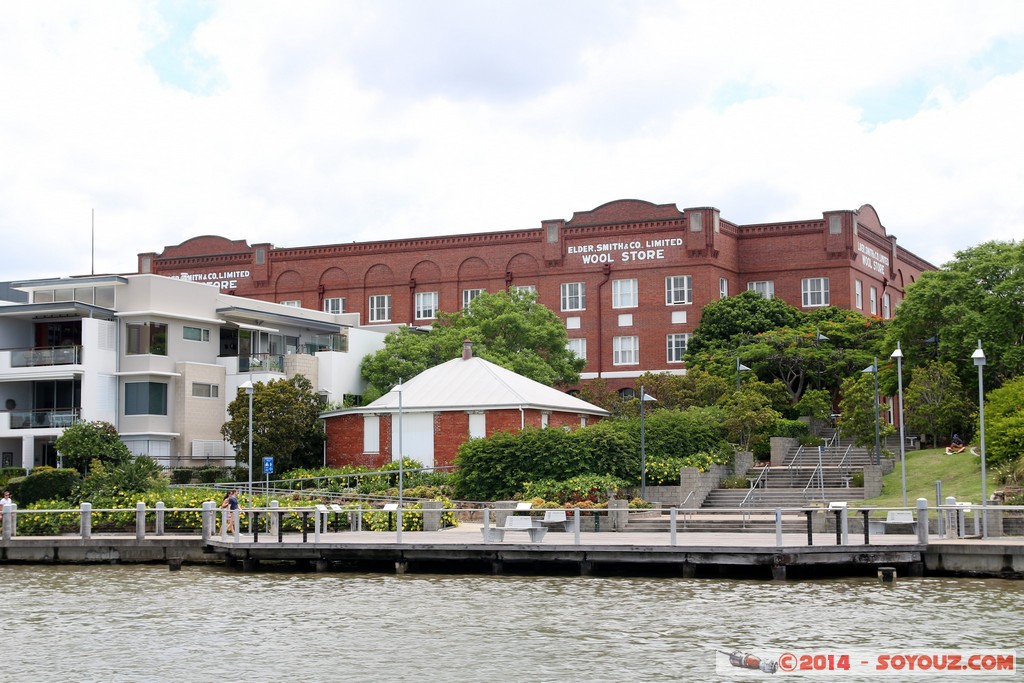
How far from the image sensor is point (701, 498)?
4694 cm

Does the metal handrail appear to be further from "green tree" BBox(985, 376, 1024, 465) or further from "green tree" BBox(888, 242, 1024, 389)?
"green tree" BBox(888, 242, 1024, 389)

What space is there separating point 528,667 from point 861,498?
91.0 ft

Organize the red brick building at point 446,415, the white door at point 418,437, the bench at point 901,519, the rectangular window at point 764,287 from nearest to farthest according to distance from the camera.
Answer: the bench at point 901,519 → the red brick building at point 446,415 → the white door at point 418,437 → the rectangular window at point 764,287

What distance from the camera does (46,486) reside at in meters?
48.5

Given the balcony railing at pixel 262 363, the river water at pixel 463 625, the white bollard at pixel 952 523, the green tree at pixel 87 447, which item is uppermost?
the balcony railing at pixel 262 363

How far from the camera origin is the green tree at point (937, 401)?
180 feet

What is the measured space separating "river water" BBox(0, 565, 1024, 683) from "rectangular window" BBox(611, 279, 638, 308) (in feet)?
166

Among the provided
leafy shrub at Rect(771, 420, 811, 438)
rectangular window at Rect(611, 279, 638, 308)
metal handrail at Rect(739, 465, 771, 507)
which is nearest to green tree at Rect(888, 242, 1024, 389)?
leafy shrub at Rect(771, 420, 811, 438)

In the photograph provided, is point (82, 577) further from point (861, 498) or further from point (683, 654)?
point (861, 498)

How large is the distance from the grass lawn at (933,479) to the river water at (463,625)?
43.5 feet

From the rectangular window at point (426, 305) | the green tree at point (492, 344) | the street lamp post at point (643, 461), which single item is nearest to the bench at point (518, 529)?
the street lamp post at point (643, 461)

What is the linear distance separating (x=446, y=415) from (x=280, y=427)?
7.75 m

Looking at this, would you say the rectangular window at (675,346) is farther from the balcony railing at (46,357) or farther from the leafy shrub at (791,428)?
the balcony railing at (46,357)

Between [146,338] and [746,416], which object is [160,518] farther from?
[146,338]
